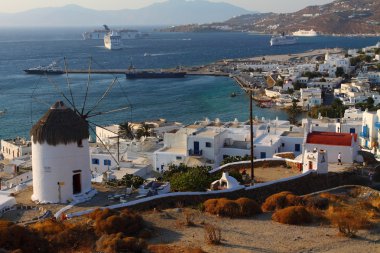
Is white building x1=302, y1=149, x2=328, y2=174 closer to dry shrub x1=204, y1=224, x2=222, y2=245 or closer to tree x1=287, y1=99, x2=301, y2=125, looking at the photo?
dry shrub x1=204, y1=224, x2=222, y2=245

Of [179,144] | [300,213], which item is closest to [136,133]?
[179,144]

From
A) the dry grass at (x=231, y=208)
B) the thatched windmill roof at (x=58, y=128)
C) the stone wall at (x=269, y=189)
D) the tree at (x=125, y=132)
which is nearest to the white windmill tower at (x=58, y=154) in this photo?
the thatched windmill roof at (x=58, y=128)

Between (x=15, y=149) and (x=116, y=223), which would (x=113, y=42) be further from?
(x=116, y=223)

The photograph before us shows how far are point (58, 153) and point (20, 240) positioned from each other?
4909 millimetres

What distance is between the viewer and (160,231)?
13.8 m

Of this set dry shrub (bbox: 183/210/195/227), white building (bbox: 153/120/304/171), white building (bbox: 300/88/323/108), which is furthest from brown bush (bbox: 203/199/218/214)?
white building (bbox: 300/88/323/108)

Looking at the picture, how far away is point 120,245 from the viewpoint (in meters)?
11.9

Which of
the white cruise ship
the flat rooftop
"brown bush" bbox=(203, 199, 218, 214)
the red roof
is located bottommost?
the flat rooftop

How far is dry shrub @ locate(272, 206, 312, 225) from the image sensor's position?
572 inches

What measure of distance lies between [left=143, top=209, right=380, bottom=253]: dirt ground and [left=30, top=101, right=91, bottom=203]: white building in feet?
10.3

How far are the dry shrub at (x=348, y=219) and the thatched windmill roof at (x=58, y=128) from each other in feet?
25.3

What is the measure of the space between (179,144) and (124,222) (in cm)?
1818

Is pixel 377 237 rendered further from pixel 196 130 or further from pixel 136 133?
pixel 136 133

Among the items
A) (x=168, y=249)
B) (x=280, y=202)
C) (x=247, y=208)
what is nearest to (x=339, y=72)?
(x=280, y=202)
